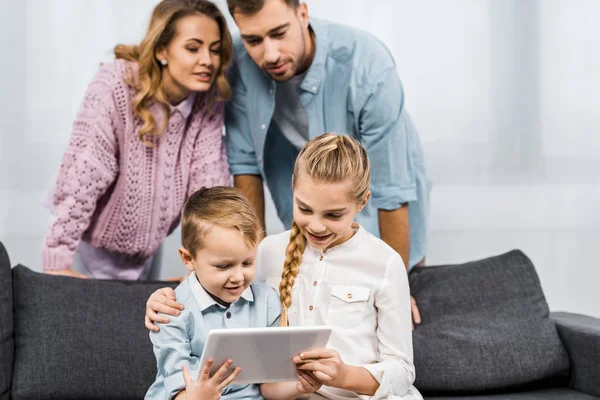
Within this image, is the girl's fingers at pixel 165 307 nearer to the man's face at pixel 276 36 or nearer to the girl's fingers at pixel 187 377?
the girl's fingers at pixel 187 377

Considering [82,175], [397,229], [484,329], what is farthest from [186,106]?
[484,329]

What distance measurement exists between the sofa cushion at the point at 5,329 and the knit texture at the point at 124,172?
0.94ft

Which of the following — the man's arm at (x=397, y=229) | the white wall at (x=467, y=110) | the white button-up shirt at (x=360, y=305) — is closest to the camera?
the white button-up shirt at (x=360, y=305)

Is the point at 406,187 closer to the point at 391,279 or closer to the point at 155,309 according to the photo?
the point at 391,279

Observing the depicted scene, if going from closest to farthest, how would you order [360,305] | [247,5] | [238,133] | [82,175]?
[360,305] → [247,5] → [82,175] → [238,133]

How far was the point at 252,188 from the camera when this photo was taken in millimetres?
2984

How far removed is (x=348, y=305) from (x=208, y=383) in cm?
44

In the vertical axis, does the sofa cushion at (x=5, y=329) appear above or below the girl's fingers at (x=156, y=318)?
below

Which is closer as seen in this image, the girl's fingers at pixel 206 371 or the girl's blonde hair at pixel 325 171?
the girl's fingers at pixel 206 371

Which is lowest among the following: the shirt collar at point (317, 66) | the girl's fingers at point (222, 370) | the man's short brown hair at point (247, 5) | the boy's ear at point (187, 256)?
the girl's fingers at point (222, 370)

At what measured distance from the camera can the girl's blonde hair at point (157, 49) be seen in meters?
2.75

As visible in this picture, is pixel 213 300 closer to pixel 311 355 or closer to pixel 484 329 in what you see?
pixel 311 355

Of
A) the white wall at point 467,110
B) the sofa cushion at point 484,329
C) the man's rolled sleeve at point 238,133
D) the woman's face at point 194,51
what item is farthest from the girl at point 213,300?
the white wall at point 467,110

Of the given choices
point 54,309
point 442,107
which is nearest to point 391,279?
point 54,309
